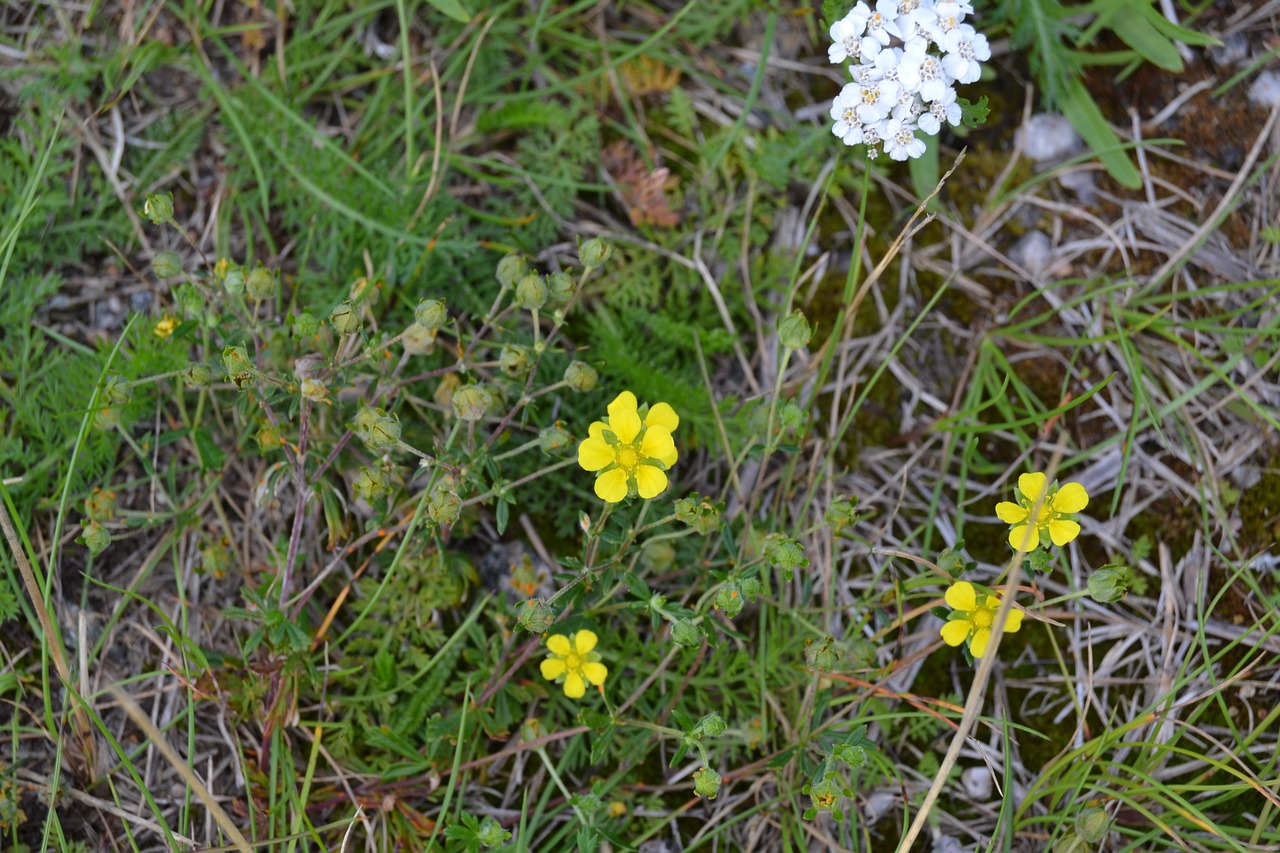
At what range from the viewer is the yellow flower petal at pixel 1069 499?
2.13m

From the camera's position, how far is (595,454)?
6.82 ft

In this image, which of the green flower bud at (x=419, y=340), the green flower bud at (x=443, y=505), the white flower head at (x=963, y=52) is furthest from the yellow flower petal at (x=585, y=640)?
the white flower head at (x=963, y=52)

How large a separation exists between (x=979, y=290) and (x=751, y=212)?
30.3 inches

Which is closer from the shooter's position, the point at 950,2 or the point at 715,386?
the point at 950,2

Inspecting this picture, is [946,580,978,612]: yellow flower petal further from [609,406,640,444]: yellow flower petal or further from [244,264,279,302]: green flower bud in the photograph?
[244,264,279,302]: green flower bud

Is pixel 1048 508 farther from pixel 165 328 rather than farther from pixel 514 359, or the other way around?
pixel 165 328

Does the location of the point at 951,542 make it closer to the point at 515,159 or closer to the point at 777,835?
the point at 777,835

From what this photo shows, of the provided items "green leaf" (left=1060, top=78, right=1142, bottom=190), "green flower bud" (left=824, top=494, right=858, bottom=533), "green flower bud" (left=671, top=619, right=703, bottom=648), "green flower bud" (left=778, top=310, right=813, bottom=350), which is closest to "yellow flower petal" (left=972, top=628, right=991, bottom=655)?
"green flower bud" (left=824, top=494, right=858, bottom=533)

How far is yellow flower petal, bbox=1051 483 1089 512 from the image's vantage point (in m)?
2.13

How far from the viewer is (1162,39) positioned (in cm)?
→ 284

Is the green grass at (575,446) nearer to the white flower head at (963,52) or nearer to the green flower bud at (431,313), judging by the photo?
the green flower bud at (431,313)

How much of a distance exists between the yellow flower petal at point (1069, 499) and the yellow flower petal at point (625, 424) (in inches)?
38.6

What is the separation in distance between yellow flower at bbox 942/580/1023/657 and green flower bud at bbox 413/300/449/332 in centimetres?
131

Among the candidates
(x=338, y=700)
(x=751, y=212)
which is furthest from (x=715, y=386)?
(x=338, y=700)
